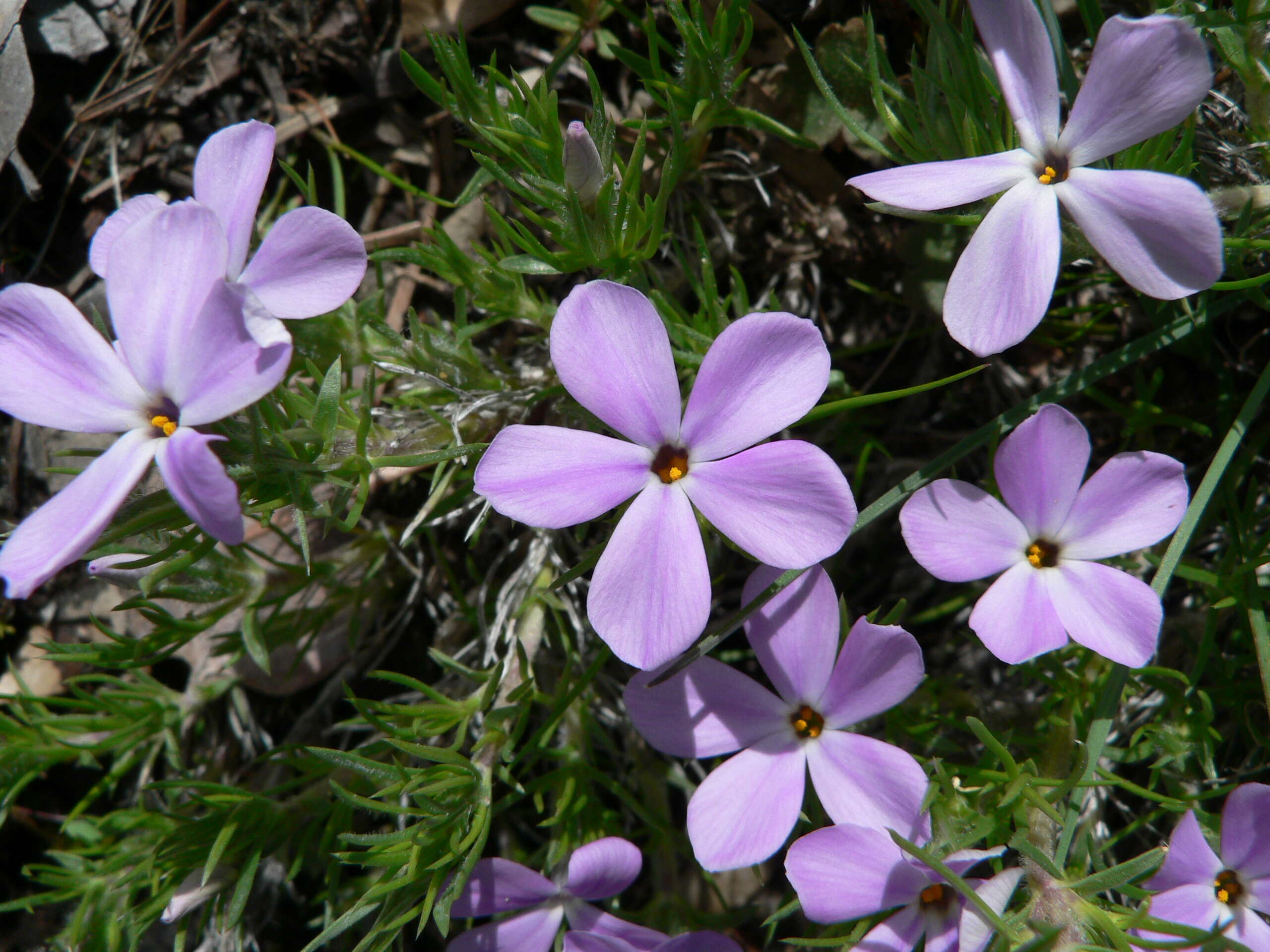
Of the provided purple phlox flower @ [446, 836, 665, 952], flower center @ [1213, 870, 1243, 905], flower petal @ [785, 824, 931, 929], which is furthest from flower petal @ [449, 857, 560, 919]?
flower center @ [1213, 870, 1243, 905]

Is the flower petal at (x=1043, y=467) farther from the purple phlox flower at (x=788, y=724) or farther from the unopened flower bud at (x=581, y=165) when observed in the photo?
the unopened flower bud at (x=581, y=165)

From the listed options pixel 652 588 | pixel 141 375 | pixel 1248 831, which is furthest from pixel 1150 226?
pixel 141 375

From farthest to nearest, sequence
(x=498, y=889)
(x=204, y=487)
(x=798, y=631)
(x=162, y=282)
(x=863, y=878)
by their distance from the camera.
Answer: (x=498, y=889), (x=798, y=631), (x=863, y=878), (x=162, y=282), (x=204, y=487)

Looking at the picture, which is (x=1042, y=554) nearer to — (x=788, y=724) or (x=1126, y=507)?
(x=1126, y=507)

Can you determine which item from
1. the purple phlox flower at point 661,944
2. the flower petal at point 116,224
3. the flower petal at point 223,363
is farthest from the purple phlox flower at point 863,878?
the flower petal at point 116,224

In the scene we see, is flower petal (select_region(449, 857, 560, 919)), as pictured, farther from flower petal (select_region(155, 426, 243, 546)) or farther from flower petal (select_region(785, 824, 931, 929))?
flower petal (select_region(155, 426, 243, 546))

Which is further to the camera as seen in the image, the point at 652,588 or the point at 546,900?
the point at 546,900
